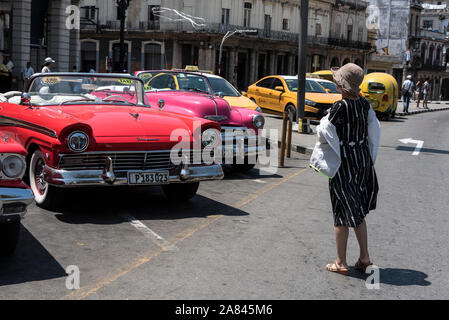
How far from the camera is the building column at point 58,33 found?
32219 mm

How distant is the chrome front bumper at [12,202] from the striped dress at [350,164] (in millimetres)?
2477

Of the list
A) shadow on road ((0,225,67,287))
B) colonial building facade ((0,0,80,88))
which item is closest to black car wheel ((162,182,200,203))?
shadow on road ((0,225,67,287))

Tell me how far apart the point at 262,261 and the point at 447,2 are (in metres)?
95.9

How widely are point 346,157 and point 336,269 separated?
0.92 m

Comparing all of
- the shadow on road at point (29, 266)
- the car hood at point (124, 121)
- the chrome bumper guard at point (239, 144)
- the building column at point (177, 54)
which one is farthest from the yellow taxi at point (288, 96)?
the building column at point (177, 54)

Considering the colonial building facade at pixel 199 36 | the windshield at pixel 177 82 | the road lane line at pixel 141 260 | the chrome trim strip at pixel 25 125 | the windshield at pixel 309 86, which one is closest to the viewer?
the road lane line at pixel 141 260

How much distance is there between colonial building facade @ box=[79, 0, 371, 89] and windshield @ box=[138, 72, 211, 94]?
34.4m

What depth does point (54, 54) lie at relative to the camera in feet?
107

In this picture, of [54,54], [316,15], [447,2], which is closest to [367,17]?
[316,15]

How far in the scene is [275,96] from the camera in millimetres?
21641

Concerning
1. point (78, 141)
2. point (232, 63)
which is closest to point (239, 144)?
point (78, 141)

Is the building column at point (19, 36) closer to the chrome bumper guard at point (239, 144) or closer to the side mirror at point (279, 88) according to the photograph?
the side mirror at point (279, 88)

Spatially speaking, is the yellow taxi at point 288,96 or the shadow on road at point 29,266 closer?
the shadow on road at point 29,266

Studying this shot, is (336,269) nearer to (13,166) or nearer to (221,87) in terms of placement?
(13,166)
